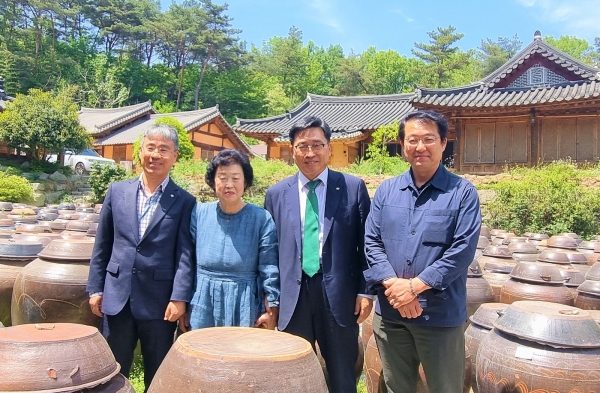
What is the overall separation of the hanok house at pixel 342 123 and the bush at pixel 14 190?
8997 millimetres

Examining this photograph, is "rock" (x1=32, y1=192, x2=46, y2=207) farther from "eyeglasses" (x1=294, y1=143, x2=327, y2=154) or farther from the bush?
"eyeglasses" (x1=294, y1=143, x2=327, y2=154)

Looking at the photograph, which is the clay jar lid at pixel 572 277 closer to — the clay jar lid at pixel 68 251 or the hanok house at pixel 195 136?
the clay jar lid at pixel 68 251

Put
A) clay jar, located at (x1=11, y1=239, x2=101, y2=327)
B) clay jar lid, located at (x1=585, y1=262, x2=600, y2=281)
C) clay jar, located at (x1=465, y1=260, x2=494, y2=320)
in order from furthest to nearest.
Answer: clay jar lid, located at (x1=585, y1=262, x2=600, y2=281) < clay jar, located at (x1=465, y1=260, x2=494, y2=320) < clay jar, located at (x1=11, y1=239, x2=101, y2=327)

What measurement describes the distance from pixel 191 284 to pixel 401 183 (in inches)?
55.5

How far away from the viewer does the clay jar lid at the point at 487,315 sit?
152 inches

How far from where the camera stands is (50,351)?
214 cm

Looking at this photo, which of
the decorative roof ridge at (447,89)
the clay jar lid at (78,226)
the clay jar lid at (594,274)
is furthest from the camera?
the decorative roof ridge at (447,89)

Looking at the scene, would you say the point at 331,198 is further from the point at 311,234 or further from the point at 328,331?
the point at 328,331

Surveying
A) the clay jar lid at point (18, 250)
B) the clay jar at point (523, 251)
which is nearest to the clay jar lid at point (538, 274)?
the clay jar at point (523, 251)

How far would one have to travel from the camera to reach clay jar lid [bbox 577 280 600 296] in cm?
488

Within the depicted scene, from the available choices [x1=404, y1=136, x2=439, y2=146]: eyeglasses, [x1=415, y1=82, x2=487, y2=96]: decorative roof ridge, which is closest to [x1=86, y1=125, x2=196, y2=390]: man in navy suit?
[x1=404, y1=136, x2=439, y2=146]: eyeglasses

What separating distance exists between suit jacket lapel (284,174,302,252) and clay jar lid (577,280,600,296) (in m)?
3.48

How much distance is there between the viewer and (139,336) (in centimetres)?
315

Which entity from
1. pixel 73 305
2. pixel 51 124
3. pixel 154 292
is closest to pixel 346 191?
pixel 154 292
